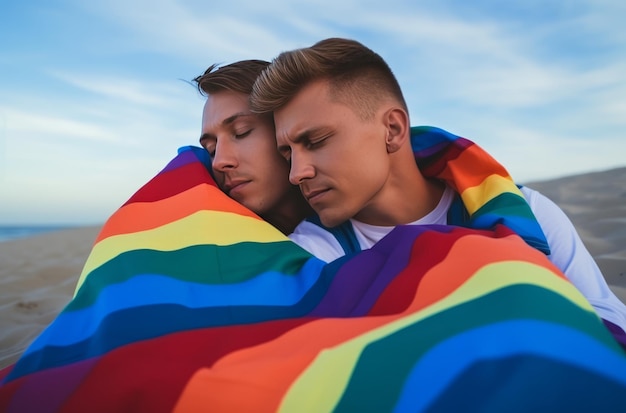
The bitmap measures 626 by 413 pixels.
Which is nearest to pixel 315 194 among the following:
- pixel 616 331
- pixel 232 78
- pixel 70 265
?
pixel 232 78

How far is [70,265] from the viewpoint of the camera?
5.57 metres

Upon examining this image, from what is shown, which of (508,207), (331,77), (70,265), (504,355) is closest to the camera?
(504,355)

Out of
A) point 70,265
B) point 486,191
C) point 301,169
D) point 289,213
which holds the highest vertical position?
point 301,169

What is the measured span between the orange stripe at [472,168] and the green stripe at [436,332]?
1.09m

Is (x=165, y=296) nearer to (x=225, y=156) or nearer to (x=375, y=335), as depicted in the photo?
(x=375, y=335)

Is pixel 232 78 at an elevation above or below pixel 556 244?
above

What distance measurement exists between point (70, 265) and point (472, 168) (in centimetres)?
493

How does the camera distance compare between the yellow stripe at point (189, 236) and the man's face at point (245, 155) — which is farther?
the man's face at point (245, 155)

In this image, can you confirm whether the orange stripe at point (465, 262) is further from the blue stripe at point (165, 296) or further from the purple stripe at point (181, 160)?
the purple stripe at point (181, 160)

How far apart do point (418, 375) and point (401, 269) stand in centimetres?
43

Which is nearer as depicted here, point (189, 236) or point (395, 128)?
point (189, 236)

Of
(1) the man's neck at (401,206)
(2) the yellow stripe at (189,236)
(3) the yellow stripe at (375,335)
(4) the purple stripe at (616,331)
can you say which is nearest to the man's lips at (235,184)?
(2) the yellow stripe at (189,236)

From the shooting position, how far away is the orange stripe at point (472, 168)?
7.28 ft

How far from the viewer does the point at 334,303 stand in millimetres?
1484
